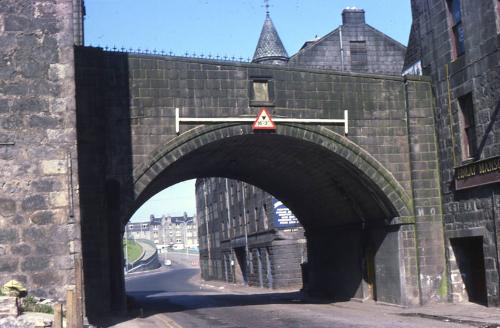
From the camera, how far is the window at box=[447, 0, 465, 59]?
65.8 feet

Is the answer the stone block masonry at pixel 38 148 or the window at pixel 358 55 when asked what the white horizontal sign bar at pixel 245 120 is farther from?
the window at pixel 358 55

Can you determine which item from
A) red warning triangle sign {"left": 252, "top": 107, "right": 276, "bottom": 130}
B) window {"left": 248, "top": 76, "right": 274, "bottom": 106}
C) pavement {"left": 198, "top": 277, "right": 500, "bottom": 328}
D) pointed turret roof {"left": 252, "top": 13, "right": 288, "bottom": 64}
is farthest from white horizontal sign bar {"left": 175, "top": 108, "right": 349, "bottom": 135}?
pointed turret roof {"left": 252, "top": 13, "right": 288, "bottom": 64}

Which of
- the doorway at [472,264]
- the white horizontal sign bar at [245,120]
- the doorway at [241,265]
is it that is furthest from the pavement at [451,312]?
the doorway at [241,265]

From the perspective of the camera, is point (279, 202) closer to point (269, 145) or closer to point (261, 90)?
point (269, 145)

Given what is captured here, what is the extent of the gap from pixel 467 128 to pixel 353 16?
2486cm

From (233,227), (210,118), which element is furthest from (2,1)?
(233,227)

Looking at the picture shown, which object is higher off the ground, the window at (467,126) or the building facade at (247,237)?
the window at (467,126)

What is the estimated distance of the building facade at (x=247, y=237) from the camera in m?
41.3

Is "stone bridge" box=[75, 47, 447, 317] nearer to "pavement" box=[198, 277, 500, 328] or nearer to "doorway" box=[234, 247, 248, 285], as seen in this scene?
"pavement" box=[198, 277, 500, 328]

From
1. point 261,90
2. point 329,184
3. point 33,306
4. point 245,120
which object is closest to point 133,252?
point 329,184

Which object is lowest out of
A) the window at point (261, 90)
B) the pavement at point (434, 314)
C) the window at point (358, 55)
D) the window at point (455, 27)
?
the pavement at point (434, 314)

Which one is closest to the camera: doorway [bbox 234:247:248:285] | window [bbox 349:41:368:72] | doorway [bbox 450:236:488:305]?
doorway [bbox 450:236:488:305]

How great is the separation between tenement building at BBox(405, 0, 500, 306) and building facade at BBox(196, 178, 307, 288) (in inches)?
789

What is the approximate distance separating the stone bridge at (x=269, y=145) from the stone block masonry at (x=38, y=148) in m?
3.93
